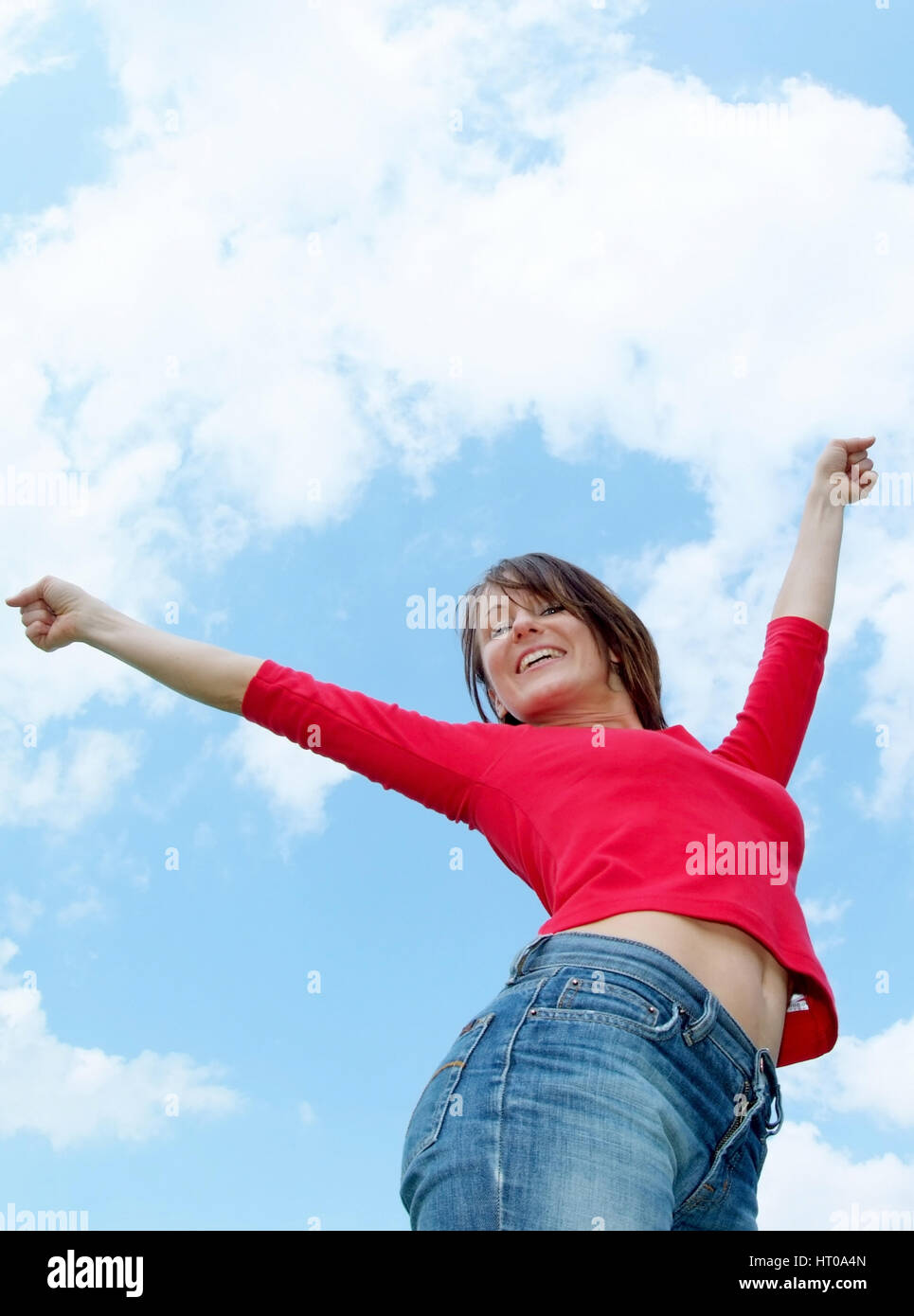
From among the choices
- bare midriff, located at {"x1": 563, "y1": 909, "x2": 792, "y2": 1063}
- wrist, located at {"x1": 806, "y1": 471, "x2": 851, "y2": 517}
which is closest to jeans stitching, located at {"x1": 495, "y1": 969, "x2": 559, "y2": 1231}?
bare midriff, located at {"x1": 563, "y1": 909, "x2": 792, "y2": 1063}

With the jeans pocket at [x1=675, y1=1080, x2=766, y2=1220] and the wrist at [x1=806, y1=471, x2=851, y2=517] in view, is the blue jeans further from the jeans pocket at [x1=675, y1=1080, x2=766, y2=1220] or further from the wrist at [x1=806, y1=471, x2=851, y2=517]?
the wrist at [x1=806, y1=471, x2=851, y2=517]

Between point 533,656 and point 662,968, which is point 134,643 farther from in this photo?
point 662,968

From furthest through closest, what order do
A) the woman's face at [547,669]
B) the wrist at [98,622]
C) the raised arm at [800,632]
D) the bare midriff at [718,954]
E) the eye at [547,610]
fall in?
the eye at [547,610] < the raised arm at [800,632] < the woman's face at [547,669] < the wrist at [98,622] < the bare midriff at [718,954]

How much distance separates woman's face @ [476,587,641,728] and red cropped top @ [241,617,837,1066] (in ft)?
0.83

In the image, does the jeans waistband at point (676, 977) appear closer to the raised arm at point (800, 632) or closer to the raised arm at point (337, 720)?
the raised arm at point (337, 720)

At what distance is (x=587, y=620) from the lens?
13.6 ft

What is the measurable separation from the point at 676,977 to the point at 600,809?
64 centimetres

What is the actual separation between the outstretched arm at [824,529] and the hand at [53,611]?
99.8 inches

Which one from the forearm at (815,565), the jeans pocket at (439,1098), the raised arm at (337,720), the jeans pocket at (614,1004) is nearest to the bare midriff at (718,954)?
the jeans pocket at (614,1004)

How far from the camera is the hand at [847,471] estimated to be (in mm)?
4562

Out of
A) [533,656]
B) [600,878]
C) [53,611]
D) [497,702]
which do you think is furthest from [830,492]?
[53,611]
